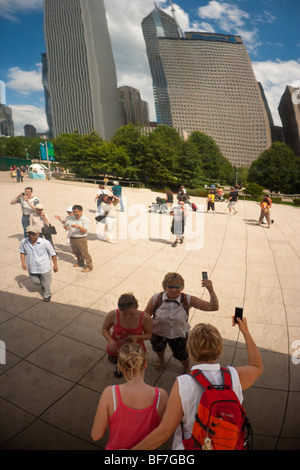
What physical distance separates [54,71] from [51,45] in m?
0.18

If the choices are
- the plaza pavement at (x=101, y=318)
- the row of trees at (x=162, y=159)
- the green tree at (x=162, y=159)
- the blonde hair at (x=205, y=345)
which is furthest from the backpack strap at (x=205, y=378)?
the green tree at (x=162, y=159)

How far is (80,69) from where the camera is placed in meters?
2.09

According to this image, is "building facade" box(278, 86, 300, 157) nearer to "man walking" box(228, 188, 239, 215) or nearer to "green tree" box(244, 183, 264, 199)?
"green tree" box(244, 183, 264, 199)

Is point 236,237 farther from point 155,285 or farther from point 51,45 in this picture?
point 51,45

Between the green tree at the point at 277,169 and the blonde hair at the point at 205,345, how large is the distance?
1.39 m

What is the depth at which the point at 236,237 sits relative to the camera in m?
3.40

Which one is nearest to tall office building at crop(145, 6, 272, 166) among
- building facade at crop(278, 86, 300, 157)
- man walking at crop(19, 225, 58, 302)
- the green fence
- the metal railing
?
building facade at crop(278, 86, 300, 157)

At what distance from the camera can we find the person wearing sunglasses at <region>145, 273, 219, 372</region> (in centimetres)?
251

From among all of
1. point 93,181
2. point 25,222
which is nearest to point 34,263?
point 25,222

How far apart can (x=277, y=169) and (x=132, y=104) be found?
52.8 inches

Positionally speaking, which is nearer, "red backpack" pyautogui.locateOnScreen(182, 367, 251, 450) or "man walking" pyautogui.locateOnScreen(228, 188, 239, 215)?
"red backpack" pyautogui.locateOnScreen(182, 367, 251, 450)

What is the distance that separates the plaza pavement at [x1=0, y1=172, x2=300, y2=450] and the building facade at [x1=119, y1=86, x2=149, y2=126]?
2.33 feet

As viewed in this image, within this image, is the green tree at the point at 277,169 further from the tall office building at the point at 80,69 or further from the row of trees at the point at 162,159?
the tall office building at the point at 80,69

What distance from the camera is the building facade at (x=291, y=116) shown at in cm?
171
